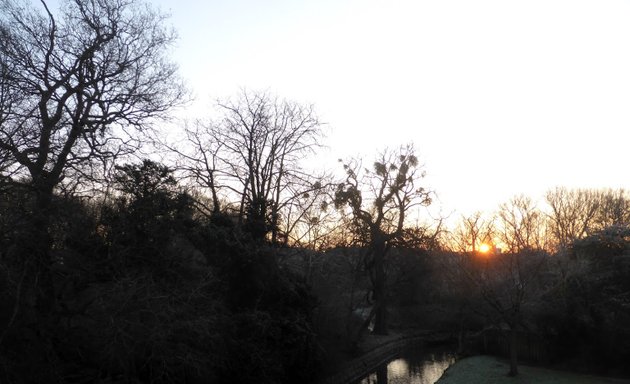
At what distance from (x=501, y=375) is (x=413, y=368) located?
7569 millimetres

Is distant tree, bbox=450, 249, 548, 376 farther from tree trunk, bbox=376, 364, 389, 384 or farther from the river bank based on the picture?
the river bank

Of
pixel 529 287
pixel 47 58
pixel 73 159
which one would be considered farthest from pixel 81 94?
pixel 529 287

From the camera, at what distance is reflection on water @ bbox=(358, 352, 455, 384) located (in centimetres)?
2314

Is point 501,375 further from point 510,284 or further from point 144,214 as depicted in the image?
point 144,214

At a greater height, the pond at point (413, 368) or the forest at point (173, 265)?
the forest at point (173, 265)

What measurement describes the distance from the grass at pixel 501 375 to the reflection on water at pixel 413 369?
1.66 meters

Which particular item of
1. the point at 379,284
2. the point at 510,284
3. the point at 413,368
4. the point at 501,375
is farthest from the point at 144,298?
the point at 379,284

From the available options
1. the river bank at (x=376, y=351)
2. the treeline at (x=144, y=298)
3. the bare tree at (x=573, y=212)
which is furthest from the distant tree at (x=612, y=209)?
the treeline at (x=144, y=298)

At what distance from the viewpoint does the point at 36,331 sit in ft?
31.1

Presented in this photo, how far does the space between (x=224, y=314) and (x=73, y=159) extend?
719 cm

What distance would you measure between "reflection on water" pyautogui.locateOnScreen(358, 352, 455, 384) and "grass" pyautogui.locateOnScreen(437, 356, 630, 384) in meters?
1.66

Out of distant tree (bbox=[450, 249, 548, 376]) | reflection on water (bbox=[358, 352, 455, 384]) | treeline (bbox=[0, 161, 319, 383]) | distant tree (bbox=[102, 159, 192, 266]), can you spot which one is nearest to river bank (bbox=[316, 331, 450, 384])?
reflection on water (bbox=[358, 352, 455, 384])

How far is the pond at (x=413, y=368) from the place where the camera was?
2316 cm

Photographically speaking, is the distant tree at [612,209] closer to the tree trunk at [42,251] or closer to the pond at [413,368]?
the pond at [413,368]
